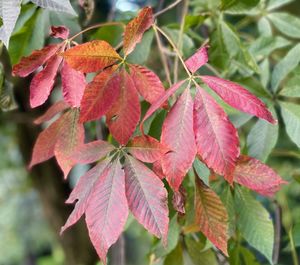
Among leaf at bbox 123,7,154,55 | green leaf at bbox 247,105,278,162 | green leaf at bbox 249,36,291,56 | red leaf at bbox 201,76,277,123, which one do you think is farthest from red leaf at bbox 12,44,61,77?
green leaf at bbox 249,36,291,56

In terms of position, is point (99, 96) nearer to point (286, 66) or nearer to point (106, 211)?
point (106, 211)

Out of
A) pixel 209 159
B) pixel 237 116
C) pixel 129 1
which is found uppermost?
pixel 209 159

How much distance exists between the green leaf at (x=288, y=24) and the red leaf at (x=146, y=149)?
1.79 feet

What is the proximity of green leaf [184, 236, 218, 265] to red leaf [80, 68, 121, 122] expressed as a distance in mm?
387

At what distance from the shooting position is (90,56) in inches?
26.0

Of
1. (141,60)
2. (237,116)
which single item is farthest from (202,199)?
(141,60)

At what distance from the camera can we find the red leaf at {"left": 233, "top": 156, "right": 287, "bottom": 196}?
0.75 metres

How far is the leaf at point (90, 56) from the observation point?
0.66 metres

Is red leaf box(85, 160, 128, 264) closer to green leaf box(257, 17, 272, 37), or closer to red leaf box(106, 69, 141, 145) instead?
red leaf box(106, 69, 141, 145)

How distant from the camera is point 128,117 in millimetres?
677

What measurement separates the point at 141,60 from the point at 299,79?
0.28 m

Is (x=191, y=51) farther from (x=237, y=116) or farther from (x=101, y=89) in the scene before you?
(x=101, y=89)

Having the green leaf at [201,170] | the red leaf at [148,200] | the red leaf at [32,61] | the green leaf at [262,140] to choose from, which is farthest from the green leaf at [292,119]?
the red leaf at [32,61]

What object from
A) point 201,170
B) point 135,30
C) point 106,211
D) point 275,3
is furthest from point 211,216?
point 275,3
